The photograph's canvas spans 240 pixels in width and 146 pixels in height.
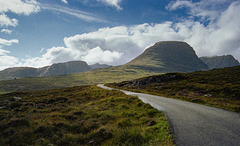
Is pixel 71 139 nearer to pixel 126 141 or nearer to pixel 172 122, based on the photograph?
pixel 126 141

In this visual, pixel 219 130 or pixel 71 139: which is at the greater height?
pixel 219 130

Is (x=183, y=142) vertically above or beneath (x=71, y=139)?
above

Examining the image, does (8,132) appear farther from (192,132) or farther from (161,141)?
(192,132)

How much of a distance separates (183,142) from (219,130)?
3561 millimetres

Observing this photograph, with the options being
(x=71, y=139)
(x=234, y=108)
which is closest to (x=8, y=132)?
(x=71, y=139)

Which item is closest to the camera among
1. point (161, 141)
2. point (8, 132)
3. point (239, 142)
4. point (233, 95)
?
point (239, 142)

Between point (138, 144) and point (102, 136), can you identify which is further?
point (102, 136)

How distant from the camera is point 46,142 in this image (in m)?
8.19

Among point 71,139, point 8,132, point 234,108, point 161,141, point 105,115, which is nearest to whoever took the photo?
point 161,141

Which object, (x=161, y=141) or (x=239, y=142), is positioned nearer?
(x=239, y=142)

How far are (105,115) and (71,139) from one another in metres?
5.21

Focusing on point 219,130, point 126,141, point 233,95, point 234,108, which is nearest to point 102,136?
point 126,141

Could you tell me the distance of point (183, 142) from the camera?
700 centimetres

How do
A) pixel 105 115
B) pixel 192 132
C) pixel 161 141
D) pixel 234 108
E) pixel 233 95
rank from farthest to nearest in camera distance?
pixel 233 95
pixel 234 108
pixel 105 115
pixel 192 132
pixel 161 141
